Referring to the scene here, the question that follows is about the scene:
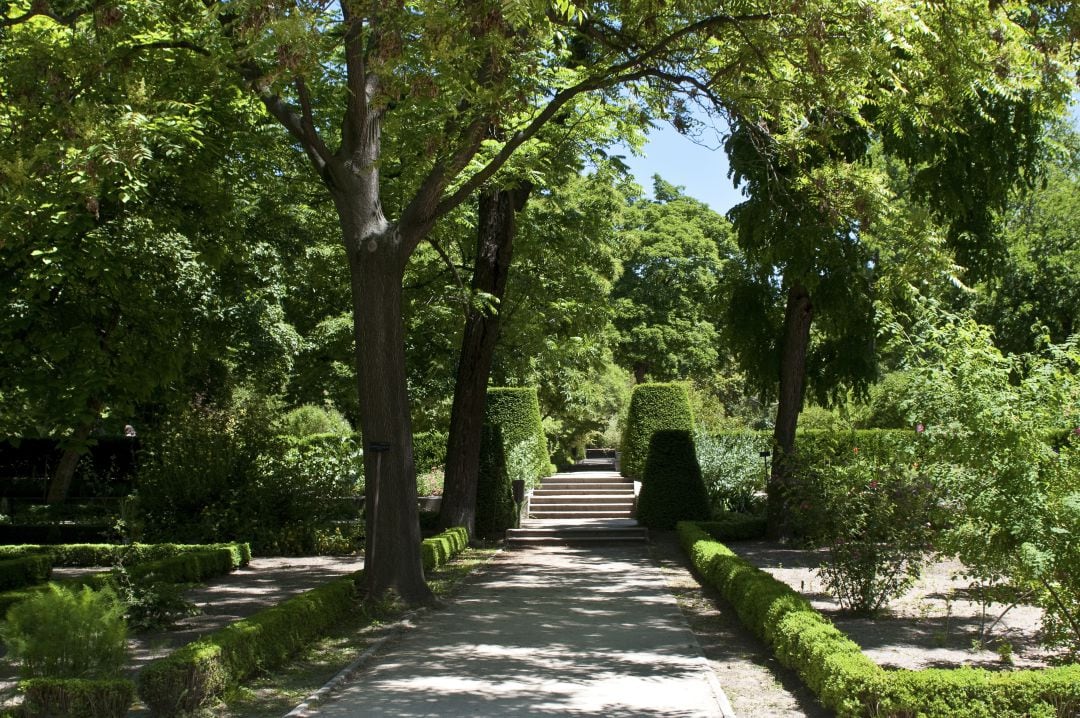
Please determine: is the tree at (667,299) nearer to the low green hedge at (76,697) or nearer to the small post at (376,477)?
the small post at (376,477)

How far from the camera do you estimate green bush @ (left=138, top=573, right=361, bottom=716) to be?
265 inches

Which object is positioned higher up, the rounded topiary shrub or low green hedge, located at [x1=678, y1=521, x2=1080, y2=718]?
the rounded topiary shrub

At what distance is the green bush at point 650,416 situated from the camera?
23.1 meters

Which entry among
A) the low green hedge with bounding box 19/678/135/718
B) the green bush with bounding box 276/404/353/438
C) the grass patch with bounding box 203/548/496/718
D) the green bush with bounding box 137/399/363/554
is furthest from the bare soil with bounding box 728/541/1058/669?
the green bush with bounding box 276/404/353/438

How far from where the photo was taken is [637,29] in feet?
34.0

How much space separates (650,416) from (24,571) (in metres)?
14.3

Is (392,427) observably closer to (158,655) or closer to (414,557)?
(414,557)

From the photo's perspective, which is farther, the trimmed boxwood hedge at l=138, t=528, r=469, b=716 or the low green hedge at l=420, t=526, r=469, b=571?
the low green hedge at l=420, t=526, r=469, b=571

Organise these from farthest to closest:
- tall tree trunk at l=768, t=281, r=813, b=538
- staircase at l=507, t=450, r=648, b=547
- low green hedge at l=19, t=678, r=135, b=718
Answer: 1. staircase at l=507, t=450, r=648, b=547
2. tall tree trunk at l=768, t=281, r=813, b=538
3. low green hedge at l=19, t=678, r=135, b=718

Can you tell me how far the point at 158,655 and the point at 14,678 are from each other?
1213 mm

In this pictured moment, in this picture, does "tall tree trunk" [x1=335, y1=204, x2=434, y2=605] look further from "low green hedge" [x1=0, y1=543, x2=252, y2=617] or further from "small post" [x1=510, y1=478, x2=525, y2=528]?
"small post" [x1=510, y1=478, x2=525, y2=528]

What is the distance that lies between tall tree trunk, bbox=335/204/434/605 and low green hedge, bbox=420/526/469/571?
1.79 m

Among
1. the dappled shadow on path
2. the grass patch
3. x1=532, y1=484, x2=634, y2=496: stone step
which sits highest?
x1=532, y1=484, x2=634, y2=496: stone step

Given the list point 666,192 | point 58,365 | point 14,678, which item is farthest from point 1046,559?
point 666,192
